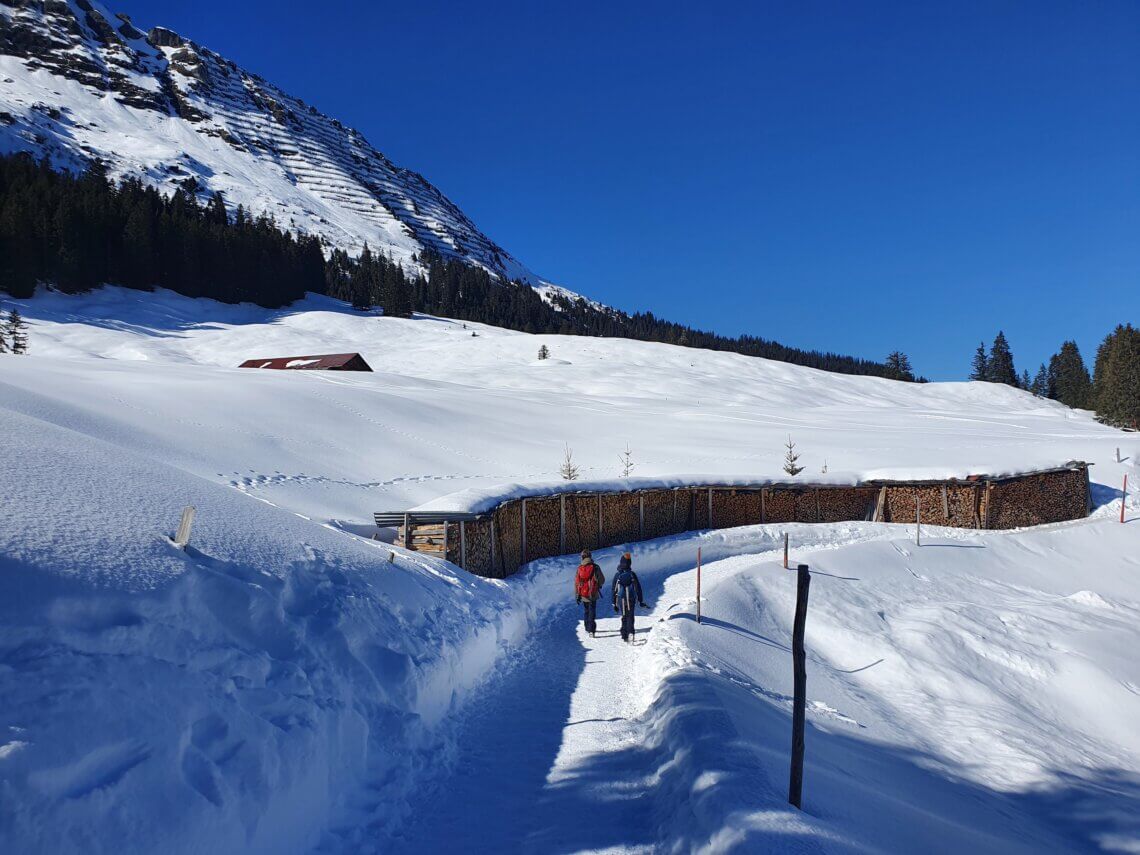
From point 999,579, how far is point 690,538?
30.0 ft

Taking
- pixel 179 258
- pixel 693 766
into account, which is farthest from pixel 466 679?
pixel 179 258

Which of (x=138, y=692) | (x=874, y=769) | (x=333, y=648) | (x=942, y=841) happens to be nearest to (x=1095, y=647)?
(x=874, y=769)

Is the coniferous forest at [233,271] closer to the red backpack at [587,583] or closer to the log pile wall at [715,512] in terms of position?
the log pile wall at [715,512]

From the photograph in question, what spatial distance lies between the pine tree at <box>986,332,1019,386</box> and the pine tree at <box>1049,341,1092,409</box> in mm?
5642

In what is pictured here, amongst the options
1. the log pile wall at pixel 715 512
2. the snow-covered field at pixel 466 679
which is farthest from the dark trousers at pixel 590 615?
the log pile wall at pixel 715 512

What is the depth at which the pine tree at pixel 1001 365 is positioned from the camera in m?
104

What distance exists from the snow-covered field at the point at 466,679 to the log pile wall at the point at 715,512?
1.13 m

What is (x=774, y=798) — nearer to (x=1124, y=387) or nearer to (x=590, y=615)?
(x=590, y=615)

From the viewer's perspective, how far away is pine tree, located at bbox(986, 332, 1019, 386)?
104062mm

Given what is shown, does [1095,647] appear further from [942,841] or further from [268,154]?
[268,154]

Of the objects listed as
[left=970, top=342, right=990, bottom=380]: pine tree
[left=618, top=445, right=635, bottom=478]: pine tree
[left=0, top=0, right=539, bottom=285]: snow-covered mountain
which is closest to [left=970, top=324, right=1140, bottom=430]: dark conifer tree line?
[left=970, top=342, right=990, bottom=380]: pine tree

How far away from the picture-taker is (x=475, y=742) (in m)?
7.02

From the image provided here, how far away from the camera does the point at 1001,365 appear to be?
104m

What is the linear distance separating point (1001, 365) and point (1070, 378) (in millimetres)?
11011
